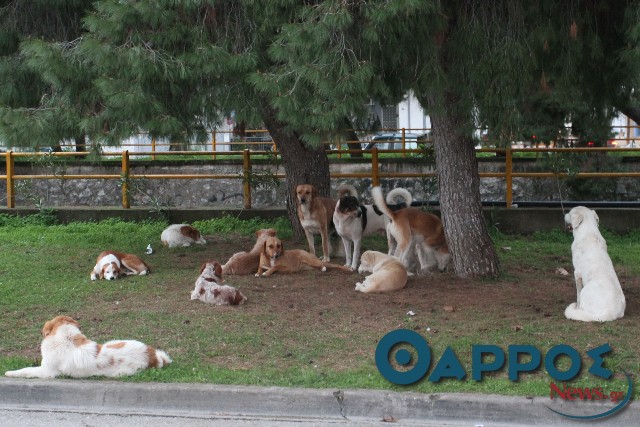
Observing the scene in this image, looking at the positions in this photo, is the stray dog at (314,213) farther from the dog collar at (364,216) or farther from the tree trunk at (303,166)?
the tree trunk at (303,166)

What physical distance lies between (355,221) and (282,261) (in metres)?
1.19

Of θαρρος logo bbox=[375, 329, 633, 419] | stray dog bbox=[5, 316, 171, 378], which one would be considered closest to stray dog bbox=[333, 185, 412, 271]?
θαρρος logo bbox=[375, 329, 633, 419]

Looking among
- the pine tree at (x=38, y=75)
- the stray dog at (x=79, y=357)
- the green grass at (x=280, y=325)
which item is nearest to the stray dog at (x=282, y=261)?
the green grass at (x=280, y=325)

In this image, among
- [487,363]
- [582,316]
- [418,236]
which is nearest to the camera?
[487,363]

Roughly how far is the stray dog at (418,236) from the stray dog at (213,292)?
2475 millimetres

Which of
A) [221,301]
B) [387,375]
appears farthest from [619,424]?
[221,301]

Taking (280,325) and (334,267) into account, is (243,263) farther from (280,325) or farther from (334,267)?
(280,325)

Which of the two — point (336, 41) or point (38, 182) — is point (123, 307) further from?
point (38, 182)

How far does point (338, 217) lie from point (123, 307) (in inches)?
138

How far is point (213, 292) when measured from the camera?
9.78 metres

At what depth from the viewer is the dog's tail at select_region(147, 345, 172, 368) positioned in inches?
292

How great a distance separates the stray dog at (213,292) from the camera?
382 inches

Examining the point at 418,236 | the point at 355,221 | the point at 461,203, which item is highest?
the point at 461,203

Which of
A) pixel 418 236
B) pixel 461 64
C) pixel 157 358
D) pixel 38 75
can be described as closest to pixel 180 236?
pixel 38 75
